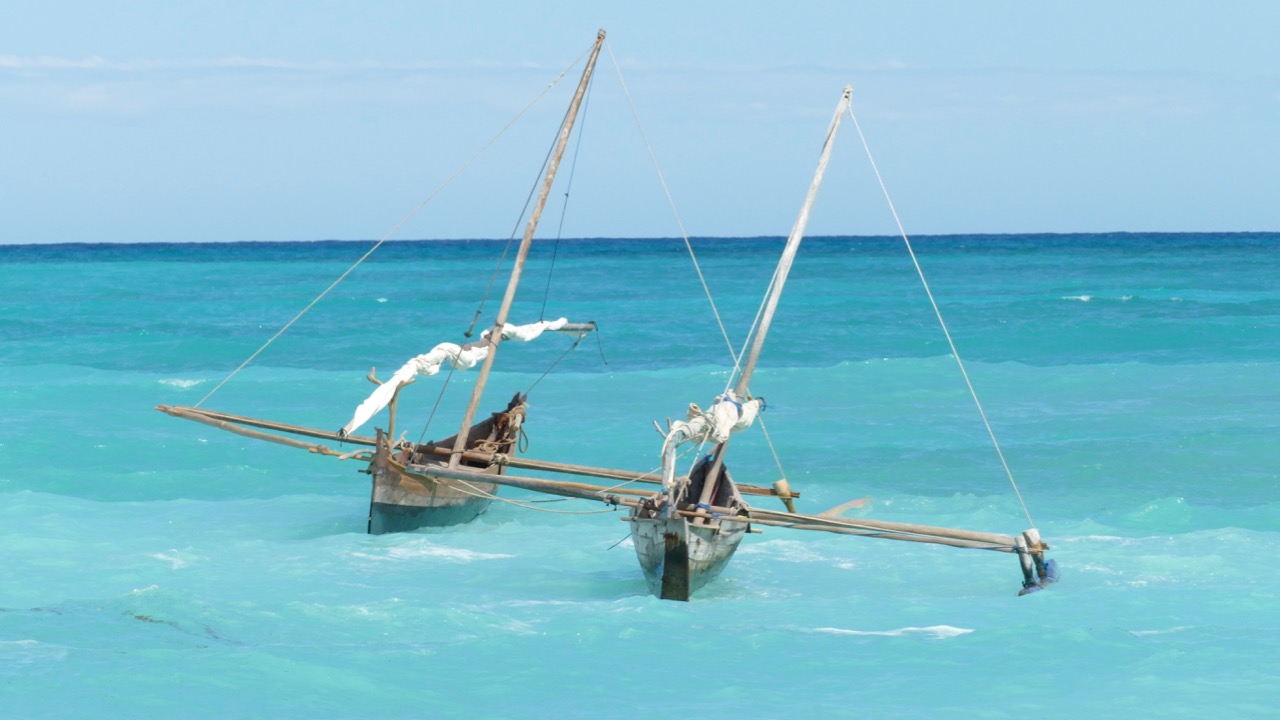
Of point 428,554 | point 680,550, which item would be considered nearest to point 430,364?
point 428,554

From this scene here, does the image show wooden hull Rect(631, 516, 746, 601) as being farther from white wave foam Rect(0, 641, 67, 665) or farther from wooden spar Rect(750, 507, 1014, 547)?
white wave foam Rect(0, 641, 67, 665)

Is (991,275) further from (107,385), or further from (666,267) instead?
(107,385)

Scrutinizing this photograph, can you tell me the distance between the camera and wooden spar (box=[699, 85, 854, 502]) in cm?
1291

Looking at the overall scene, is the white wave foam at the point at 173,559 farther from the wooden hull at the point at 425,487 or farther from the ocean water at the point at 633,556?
the wooden hull at the point at 425,487

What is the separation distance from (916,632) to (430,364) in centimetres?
707

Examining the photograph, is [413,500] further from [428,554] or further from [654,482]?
[654,482]

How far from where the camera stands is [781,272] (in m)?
13.2

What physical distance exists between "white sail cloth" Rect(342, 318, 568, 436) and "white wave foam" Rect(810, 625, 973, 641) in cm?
579

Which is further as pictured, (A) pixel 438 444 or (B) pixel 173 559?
(A) pixel 438 444

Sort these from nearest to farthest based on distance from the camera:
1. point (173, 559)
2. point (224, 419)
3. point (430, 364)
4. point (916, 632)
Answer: point (916, 632) → point (173, 559) → point (224, 419) → point (430, 364)

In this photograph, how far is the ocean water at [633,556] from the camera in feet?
35.9

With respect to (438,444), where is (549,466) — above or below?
below

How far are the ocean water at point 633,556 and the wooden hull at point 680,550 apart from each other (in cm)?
28

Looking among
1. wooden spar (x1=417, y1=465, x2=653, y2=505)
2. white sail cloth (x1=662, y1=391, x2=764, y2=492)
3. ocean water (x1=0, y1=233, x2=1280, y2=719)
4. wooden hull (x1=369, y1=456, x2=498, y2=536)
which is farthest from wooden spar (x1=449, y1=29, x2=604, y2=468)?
white sail cloth (x1=662, y1=391, x2=764, y2=492)
